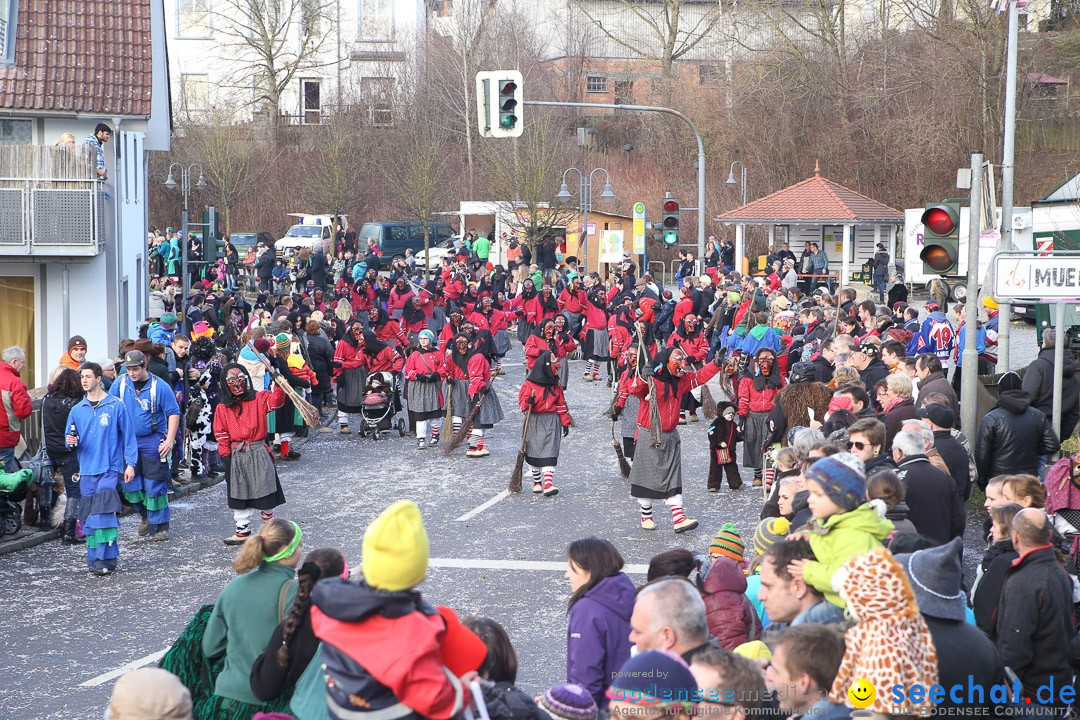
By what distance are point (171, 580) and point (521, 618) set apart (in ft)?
10.6

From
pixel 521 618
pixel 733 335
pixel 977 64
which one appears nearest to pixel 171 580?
pixel 521 618

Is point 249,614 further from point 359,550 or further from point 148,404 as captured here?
point 148,404

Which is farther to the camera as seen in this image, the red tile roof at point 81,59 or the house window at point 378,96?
the house window at point 378,96

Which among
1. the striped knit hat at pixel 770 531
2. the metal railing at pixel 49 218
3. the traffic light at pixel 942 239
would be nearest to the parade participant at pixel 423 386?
the metal railing at pixel 49 218

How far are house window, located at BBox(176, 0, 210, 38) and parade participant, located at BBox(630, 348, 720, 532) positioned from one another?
50354mm

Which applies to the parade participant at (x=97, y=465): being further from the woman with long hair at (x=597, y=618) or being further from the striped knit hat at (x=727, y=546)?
the woman with long hair at (x=597, y=618)

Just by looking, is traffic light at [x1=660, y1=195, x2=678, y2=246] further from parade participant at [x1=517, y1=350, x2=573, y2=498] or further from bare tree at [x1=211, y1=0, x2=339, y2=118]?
bare tree at [x1=211, y1=0, x2=339, y2=118]

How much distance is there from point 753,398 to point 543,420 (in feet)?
7.63

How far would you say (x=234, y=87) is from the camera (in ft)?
192

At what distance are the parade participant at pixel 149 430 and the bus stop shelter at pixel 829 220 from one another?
26191 millimetres

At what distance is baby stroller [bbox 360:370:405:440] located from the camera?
707 inches

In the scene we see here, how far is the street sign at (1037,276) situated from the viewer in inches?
350

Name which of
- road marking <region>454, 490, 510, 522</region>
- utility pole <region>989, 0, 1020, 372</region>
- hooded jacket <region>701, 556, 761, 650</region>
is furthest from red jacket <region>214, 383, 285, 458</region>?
utility pole <region>989, 0, 1020, 372</region>

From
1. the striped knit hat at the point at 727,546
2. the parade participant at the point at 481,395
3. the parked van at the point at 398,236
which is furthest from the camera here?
the parked van at the point at 398,236
